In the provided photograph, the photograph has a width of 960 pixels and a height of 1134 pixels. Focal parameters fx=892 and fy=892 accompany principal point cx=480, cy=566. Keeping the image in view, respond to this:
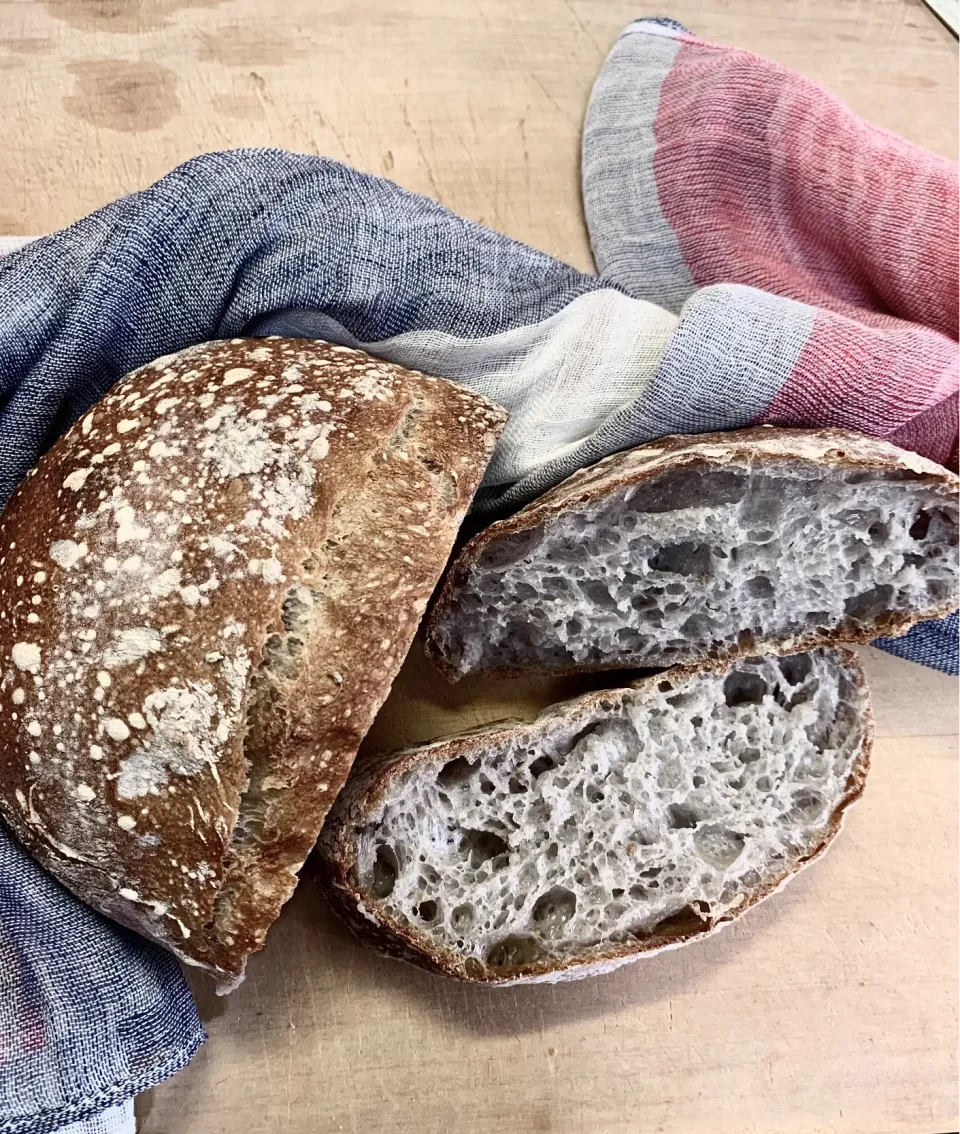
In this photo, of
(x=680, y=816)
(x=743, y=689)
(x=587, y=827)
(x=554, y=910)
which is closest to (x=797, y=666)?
(x=743, y=689)

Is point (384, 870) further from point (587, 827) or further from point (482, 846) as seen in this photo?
point (587, 827)

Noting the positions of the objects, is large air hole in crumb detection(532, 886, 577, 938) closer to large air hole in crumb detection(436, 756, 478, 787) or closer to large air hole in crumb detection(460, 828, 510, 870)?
large air hole in crumb detection(460, 828, 510, 870)

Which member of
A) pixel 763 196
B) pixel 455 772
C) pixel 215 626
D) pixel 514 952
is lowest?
pixel 514 952

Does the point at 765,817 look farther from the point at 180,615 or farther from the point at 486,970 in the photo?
the point at 180,615

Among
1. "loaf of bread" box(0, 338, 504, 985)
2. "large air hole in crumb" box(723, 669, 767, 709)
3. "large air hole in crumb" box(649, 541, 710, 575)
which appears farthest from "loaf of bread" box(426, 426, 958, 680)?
"loaf of bread" box(0, 338, 504, 985)

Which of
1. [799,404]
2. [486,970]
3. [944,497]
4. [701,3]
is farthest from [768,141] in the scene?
[486,970]

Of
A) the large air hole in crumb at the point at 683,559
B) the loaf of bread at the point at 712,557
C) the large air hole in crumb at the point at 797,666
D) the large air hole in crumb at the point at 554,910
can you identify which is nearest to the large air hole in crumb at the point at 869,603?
the loaf of bread at the point at 712,557

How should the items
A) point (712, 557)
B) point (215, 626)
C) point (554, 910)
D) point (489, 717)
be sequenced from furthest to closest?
point (489, 717) < point (554, 910) < point (712, 557) < point (215, 626)
